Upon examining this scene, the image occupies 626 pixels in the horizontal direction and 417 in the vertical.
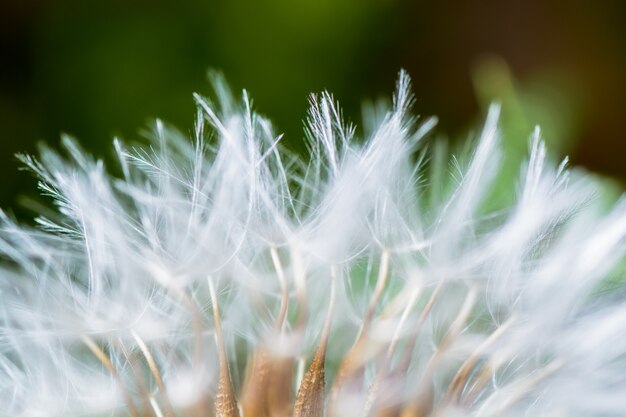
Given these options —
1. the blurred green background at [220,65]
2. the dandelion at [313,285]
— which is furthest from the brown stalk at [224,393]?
the blurred green background at [220,65]

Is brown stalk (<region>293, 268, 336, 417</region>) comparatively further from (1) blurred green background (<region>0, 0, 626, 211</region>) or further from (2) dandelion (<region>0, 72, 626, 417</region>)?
(1) blurred green background (<region>0, 0, 626, 211</region>)

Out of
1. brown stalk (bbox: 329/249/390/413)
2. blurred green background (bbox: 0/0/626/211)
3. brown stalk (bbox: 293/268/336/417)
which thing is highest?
blurred green background (bbox: 0/0/626/211)

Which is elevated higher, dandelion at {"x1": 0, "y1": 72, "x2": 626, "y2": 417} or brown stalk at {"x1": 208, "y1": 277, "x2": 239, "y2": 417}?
dandelion at {"x1": 0, "y1": 72, "x2": 626, "y2": 417}

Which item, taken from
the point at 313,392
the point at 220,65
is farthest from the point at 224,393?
the point at 220,65

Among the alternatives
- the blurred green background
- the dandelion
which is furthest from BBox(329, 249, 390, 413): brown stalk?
the blurred green background

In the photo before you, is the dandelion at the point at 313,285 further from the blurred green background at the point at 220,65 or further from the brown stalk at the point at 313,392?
the blurred green background at the point at 220,65

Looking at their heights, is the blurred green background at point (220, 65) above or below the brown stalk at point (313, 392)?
above

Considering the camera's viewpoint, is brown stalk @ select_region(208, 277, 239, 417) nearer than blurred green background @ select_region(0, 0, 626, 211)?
Yes
